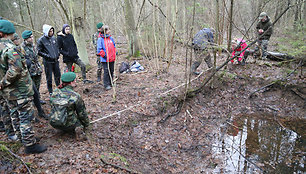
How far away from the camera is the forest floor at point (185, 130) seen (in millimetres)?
3176

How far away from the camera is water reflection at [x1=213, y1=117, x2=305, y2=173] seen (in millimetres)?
3781

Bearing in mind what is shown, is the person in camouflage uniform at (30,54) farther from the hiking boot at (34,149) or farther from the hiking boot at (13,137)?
the hiking boot at (34,149)

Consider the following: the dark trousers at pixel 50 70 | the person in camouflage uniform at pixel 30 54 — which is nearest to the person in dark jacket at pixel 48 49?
the dark trousers at pixel 50 70

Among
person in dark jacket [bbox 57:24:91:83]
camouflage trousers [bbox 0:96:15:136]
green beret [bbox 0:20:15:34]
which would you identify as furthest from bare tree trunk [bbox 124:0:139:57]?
camouflage trousers [bbox 0:96:15:136]

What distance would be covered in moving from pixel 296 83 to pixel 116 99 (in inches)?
240

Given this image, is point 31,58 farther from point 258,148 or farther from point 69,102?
point 258,148

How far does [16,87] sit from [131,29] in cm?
716

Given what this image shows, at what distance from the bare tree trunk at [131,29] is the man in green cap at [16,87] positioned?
22.4 feet

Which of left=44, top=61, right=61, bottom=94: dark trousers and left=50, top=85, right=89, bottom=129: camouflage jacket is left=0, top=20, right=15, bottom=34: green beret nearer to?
left=50, top=85, right=89, bottom=129: camouflage jacket

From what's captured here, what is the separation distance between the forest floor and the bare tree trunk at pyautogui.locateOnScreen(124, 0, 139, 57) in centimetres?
232

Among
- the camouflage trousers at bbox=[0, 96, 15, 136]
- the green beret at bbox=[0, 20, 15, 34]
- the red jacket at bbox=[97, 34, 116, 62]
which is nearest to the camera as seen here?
the green beret at bbox=[0, 20, 15, 34]

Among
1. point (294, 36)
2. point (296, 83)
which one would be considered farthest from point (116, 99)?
point (294, 36)

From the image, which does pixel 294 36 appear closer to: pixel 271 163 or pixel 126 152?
pixel 271 163

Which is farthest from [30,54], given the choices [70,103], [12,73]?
[70,103]
